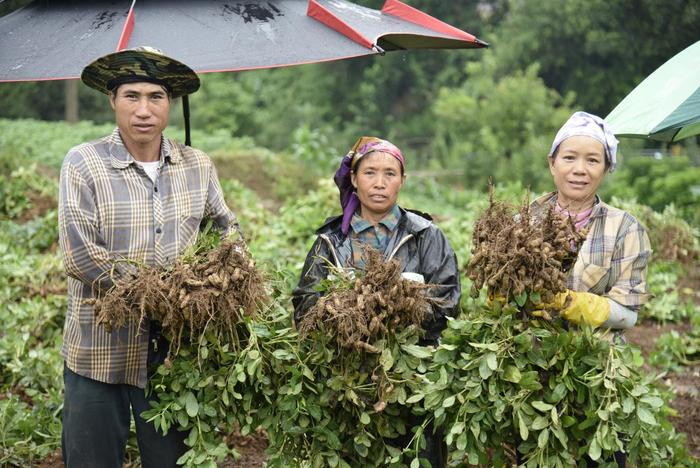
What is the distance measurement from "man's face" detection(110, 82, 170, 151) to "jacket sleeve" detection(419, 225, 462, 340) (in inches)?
44.4

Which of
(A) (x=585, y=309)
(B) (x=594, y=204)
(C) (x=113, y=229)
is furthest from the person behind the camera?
(B) (x=594, y=204)

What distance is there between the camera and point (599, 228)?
321 cm

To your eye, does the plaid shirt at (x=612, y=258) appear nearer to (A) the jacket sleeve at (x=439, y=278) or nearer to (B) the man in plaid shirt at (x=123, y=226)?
(A) the jacket sleeve at (x=439, y=278)

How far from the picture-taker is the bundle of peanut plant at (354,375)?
9.71 feet

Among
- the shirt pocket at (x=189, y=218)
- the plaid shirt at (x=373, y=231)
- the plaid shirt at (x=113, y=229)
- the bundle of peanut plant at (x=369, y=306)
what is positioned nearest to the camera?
the bundle of peanut plant at (x=369, y=306)

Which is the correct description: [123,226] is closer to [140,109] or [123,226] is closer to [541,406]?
[140,109]

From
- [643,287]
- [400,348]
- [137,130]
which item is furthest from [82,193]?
[643,287]

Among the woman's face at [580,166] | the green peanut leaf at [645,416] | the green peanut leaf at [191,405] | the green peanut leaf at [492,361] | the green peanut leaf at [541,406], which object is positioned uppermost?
the woman's face at [580,166]

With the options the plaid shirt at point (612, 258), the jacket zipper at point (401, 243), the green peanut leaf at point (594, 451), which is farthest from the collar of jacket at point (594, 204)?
the green peanut leaf at point (594, 451)

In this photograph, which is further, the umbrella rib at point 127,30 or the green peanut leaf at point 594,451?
the umbrella rib at point 127,30

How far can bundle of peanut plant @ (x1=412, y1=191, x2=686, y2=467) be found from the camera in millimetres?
2859

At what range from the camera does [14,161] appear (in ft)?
29.7

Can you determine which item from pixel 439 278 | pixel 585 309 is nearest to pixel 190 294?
pixel 439 278

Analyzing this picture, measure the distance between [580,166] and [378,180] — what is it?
764 mm
